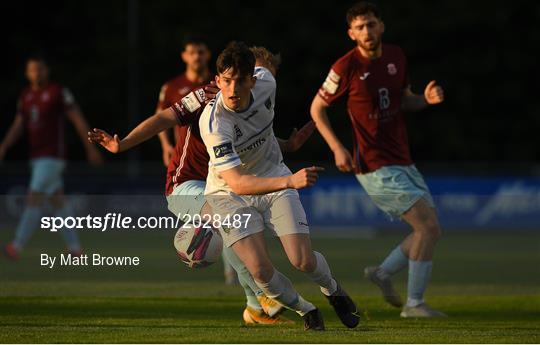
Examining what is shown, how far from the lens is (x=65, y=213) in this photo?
52.3ft

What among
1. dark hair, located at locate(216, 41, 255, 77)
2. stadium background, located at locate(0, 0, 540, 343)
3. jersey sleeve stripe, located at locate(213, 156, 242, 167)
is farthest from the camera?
stadium background, located at locate(0, 0, 540, 343)

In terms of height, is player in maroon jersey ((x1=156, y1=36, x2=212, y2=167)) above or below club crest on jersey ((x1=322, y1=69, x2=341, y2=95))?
above

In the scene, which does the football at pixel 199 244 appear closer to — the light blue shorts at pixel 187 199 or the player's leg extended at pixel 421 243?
the light blue shorts at pixel 187 199

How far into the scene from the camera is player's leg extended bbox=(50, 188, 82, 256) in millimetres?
14334

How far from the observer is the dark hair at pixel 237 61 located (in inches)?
338

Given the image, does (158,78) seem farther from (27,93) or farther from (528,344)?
(528,344)

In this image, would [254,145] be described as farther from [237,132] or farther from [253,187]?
[253,187]

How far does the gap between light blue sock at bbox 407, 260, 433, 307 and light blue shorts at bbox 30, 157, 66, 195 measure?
21.0 ft

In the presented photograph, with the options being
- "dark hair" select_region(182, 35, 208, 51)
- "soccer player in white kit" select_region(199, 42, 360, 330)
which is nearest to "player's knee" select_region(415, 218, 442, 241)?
"soccer player in white kit" select_region(199, 42, 360, 330)

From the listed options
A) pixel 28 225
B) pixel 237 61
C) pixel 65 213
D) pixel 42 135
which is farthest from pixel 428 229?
pixel 42 135

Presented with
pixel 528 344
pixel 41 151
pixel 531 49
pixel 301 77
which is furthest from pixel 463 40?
pixel 528 344

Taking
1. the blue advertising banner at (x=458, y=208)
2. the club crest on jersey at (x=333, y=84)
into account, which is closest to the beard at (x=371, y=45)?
the club crest on jersey at (x=333, y=84)

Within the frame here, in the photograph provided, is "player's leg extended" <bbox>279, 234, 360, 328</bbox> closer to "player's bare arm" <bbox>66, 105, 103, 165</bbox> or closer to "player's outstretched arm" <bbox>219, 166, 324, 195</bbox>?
"player's outstretched arm" <bbox>219, 166, 324, 195</bbox>

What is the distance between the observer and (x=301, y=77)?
34625 millimetres
